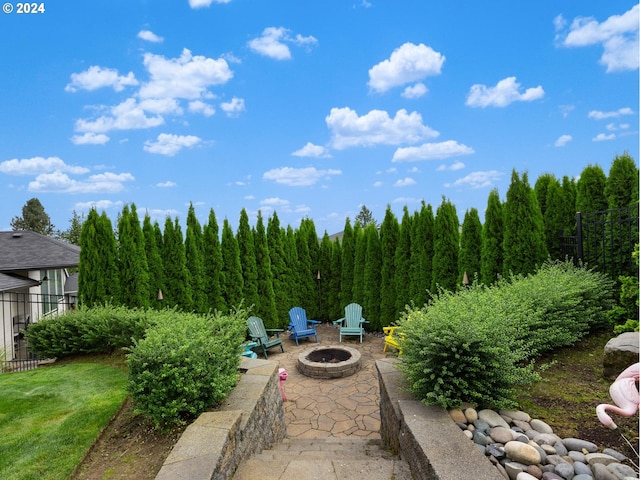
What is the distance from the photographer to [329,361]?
6613 mm

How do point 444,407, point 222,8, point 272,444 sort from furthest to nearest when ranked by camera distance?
point 222,8, point 272,444, point 444,407

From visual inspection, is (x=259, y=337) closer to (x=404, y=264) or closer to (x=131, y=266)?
(x=131, y=266)

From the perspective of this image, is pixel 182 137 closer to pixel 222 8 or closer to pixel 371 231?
pixel 222 8

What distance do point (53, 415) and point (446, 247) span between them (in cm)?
700

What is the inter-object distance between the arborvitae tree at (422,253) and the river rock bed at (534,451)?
5.56 meters

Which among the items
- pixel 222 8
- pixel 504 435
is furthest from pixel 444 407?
pixel 222 8

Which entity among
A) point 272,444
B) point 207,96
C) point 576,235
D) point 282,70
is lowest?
point 272,444

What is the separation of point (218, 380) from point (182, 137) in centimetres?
627

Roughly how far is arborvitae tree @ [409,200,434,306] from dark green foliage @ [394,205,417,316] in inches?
7.2

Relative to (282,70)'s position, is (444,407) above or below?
below

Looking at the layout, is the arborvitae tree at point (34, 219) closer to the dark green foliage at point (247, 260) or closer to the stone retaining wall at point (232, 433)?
the dark green foliage at point (247, 260)

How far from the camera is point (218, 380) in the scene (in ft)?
9.29

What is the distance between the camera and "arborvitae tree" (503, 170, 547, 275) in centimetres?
615

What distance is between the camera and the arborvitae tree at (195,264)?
802cm
